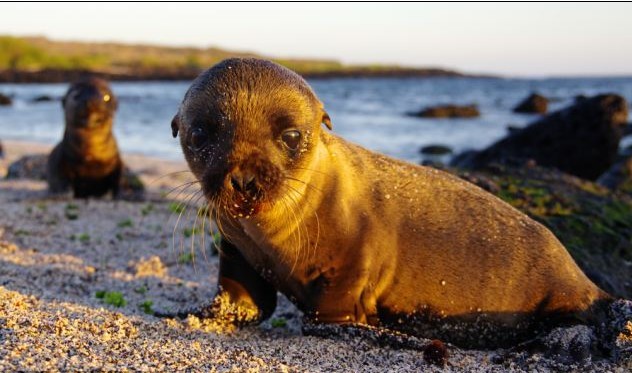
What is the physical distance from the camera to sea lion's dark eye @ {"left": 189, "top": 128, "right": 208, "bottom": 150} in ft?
12.6

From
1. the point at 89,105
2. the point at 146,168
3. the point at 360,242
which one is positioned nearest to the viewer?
the point at 360,242

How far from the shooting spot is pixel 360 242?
14.1 feet

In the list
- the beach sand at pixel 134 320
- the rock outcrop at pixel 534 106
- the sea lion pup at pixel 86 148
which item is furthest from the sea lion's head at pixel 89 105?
the rock outcrop at pixel 534 106

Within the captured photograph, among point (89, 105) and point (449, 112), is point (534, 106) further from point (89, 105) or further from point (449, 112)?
point (89, 105)

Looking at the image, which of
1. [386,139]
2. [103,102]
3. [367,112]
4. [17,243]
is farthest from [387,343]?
[367,112]

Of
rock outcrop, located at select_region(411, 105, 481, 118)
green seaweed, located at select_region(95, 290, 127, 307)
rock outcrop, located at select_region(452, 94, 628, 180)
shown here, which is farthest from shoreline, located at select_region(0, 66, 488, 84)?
green seaweed, located at select_region(95, 290, 127, 307)

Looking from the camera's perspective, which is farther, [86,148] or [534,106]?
[534,106]

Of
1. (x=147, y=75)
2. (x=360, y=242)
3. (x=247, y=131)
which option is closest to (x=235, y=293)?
(x=360, y=242)

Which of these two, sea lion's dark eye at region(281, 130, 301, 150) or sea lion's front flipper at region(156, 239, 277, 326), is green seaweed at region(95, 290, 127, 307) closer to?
sea lion's front flipper at region(156, 239, 277, 326)

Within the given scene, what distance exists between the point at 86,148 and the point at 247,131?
7609mm

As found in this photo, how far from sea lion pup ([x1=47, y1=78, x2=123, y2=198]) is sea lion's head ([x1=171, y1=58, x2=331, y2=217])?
6927mm

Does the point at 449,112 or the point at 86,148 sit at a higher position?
the point at 86,148

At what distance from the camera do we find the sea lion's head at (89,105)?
1048 cm

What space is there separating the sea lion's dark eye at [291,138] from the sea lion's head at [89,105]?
7.31m
